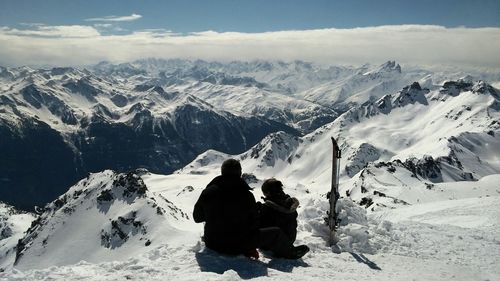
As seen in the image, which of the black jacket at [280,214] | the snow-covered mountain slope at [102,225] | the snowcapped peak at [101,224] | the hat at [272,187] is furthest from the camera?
the snowcapped peak at [101,224]

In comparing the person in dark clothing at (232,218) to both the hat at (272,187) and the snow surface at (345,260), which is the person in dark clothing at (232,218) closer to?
the snow surface at (345,260)

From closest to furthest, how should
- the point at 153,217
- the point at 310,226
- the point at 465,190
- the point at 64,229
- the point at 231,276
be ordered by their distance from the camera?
the point at 231,276
the point at 310,226
the point at 465,190
the point at 153,217
the point at 64,229

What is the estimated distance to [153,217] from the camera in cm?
11756

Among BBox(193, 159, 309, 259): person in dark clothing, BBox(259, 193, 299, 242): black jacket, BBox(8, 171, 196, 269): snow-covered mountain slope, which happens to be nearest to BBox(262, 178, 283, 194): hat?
BBox(259, 193, 299, 242): black jacket

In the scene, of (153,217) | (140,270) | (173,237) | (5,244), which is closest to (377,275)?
(140,270)

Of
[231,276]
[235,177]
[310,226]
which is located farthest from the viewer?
[310,226]

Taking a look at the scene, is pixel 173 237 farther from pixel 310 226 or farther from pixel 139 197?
pixel 310 226

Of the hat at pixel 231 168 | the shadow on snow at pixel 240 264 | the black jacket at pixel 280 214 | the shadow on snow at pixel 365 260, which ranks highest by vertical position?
the hat at pixel 231 168

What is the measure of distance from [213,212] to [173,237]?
92.8 meters

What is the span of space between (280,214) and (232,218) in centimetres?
242

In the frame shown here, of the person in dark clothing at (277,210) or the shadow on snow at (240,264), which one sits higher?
the person in dark clothing at (277,210)

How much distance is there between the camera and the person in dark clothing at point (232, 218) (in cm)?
1453

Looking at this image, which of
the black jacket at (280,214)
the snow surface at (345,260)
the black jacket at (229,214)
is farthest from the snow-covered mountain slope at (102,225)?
the black jacket at (229,214)

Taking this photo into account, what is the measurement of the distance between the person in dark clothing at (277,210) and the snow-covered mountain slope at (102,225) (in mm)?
85988
